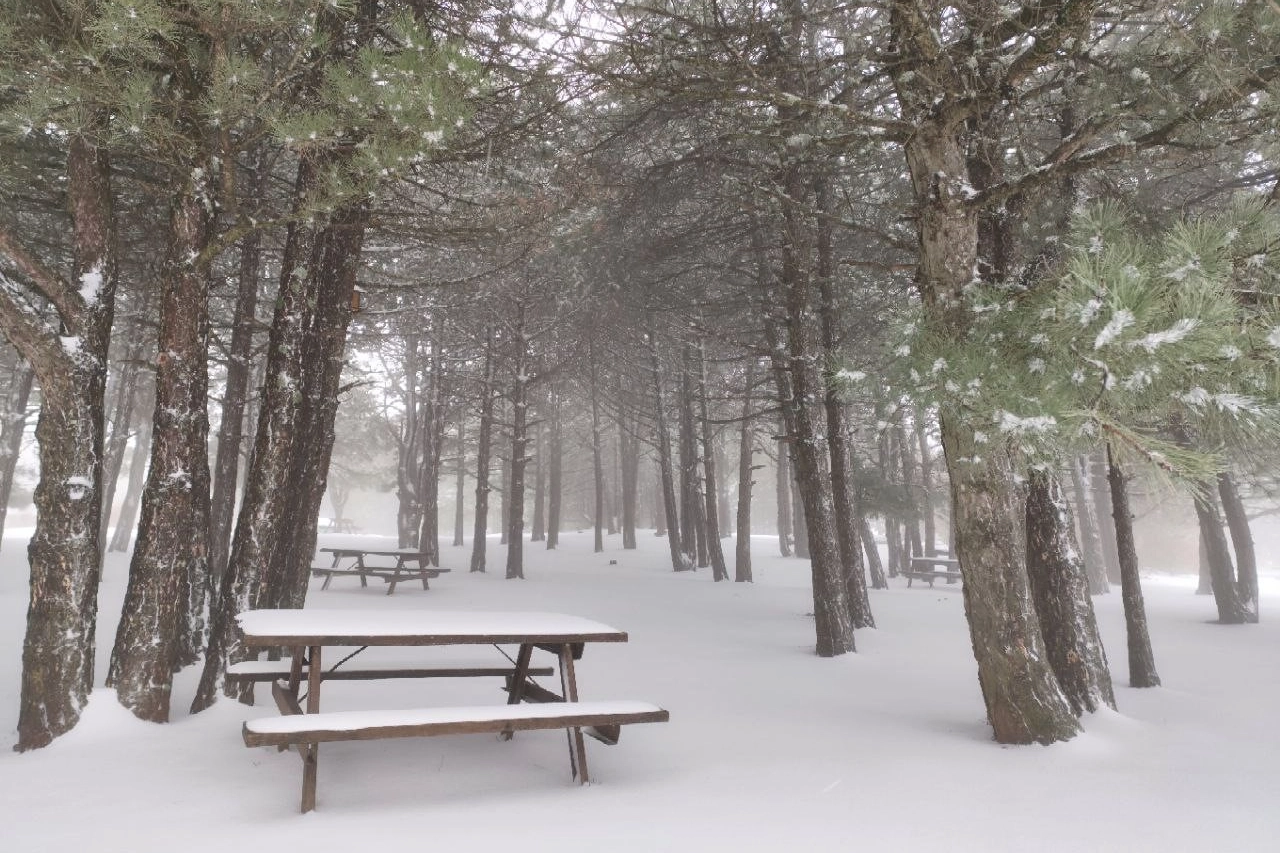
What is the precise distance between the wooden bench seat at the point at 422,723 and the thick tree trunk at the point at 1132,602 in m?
5.95

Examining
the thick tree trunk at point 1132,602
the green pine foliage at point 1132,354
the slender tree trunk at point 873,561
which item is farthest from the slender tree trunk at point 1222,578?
the green pine foliage at point 1132,354

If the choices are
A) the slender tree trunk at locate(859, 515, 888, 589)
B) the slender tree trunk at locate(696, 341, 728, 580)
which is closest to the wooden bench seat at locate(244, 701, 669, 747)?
the slender tree trunk at locate(696, 341, 728, 580)

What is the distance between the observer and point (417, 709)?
366 cm

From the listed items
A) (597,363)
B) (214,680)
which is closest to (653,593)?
(597,363)

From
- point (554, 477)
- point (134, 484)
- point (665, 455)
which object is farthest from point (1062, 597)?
point (134, 484)

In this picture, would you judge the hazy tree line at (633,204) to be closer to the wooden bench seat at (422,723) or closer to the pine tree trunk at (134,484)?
the wooden bench seat at (422,723)

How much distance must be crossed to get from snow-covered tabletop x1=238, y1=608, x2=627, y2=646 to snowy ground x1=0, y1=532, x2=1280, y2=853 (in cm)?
75

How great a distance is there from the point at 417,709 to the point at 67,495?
2649 millimetres

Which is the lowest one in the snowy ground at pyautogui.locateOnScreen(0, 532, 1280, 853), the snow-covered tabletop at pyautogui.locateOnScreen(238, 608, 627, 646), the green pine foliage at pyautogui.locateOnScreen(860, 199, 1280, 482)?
the snowy ground at pyautogui.locateOnScreen(0, 532, 1280, 853)

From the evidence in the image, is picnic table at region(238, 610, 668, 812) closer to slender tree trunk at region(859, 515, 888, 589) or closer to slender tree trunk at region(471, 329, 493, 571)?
slender tree trunk at region(471, 329, 493, 571)

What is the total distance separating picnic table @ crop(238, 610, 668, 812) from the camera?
326 cm

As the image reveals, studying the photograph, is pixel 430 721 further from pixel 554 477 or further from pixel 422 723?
pixel 554 477

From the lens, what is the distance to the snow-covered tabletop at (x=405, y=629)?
11.4ft

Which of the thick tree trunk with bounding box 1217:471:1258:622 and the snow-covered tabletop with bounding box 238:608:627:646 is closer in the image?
the snow-covered tabletop with bounding box 238:608:627:646
